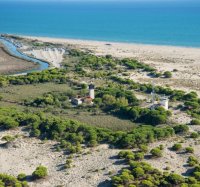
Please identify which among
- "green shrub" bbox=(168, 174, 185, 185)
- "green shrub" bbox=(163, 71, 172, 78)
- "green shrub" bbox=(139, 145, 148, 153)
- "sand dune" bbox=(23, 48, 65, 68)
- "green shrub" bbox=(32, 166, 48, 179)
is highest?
"sand dune" bbox=(23, 48, 65, 68)

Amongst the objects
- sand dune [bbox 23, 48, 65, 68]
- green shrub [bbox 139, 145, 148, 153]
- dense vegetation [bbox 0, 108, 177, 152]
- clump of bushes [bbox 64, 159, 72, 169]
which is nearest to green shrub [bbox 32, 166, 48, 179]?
clump of bushes [bbox 64, 159, 72, 169]

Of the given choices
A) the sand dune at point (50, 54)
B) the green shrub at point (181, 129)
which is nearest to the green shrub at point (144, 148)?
the green shrub at point (181, 129)

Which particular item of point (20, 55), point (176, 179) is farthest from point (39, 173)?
point (20, 55)

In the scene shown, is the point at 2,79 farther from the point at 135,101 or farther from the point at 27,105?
the point at 135,101

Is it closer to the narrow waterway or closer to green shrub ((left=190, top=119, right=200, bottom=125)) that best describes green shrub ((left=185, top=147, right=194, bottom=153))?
green shrub ((left=190, top=119, right=200, bottom=125))

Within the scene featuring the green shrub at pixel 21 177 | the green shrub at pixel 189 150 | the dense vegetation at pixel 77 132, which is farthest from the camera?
the dense vegetation at pixel 77 132

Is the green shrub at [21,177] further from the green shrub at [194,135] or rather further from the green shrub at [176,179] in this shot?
the green shrub at [194,135]

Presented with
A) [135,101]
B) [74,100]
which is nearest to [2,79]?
[74,100]
